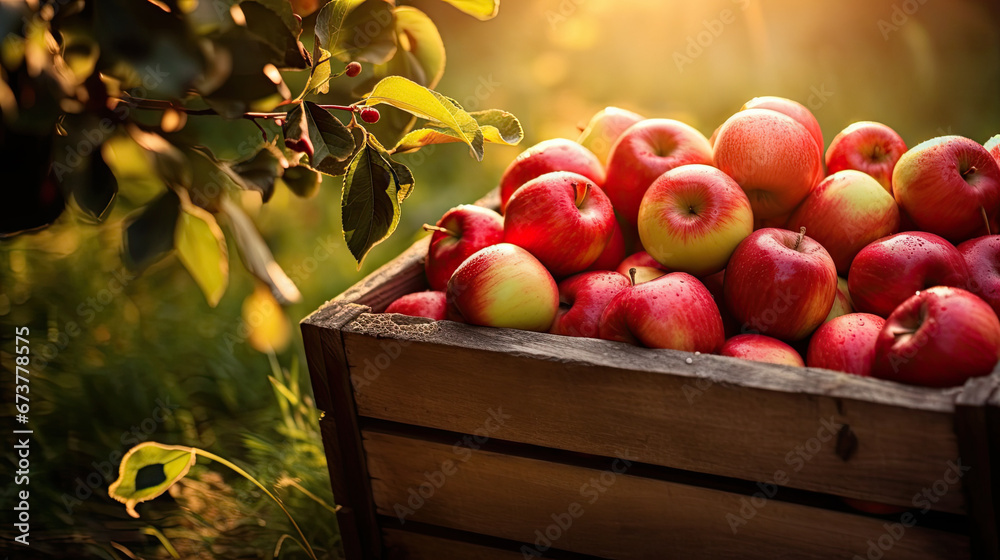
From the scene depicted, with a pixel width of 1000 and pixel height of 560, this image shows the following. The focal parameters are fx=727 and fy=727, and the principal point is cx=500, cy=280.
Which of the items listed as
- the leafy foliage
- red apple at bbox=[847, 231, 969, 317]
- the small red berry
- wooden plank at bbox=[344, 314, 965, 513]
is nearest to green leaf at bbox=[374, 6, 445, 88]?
the leafy foliage

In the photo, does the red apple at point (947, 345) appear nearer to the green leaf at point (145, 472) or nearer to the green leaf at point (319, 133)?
the green leaf at point (319, 133)

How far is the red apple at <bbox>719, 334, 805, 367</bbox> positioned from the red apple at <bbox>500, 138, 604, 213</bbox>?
45cm

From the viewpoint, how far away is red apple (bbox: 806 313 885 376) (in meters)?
0.94

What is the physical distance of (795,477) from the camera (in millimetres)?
886

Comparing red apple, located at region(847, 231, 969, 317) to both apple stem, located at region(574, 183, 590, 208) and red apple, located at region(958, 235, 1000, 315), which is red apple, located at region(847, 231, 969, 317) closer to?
red apple, located at region(958, 235, 1000, 315)

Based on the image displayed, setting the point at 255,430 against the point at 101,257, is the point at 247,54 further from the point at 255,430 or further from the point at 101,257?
the point at 101,257

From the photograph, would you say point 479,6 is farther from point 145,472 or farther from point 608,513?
point 145,472

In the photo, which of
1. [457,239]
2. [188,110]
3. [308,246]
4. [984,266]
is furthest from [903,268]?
[308,246]

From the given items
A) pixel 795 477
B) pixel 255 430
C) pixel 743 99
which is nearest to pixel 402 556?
pixel 795 477

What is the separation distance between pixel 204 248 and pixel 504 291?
0.41m

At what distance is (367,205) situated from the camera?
0.94 metres

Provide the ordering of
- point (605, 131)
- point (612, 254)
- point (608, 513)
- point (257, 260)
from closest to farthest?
point (257, 260) → point (608, 513) → point (612, 254) → point (605, 131)

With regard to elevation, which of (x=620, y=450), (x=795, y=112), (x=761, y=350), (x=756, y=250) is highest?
(x=795, y=112)

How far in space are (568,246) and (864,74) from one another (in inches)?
72.5
